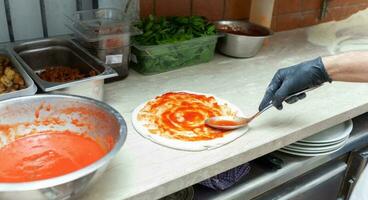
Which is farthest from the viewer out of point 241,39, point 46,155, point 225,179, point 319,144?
point 241,39

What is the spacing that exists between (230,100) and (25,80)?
1.87 ft

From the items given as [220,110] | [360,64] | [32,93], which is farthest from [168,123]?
[360,64]

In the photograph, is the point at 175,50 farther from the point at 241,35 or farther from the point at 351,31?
the point at 351,31

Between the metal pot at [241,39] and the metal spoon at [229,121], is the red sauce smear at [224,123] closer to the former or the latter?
the metal spoon at [229,121]

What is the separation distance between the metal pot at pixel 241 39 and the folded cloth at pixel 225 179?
54 cm

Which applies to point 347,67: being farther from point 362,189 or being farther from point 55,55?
point 55,55

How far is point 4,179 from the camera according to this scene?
655mm

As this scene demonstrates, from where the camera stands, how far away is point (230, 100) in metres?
1.08

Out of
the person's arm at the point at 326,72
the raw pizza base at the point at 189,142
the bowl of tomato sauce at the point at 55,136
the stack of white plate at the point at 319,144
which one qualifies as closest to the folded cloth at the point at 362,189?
the stack of white plate at the point at 319,144

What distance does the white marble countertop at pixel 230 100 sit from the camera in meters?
0.75

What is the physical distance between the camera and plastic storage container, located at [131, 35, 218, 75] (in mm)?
1171

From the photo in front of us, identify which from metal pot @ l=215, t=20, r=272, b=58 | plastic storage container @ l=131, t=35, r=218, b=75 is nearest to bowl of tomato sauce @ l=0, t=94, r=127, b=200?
plastic storage container @ l=131, t=35, r=218, b=75

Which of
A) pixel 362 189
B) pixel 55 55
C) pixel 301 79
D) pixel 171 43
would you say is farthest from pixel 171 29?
pixel 362 189

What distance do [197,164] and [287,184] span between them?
1.42 feet
